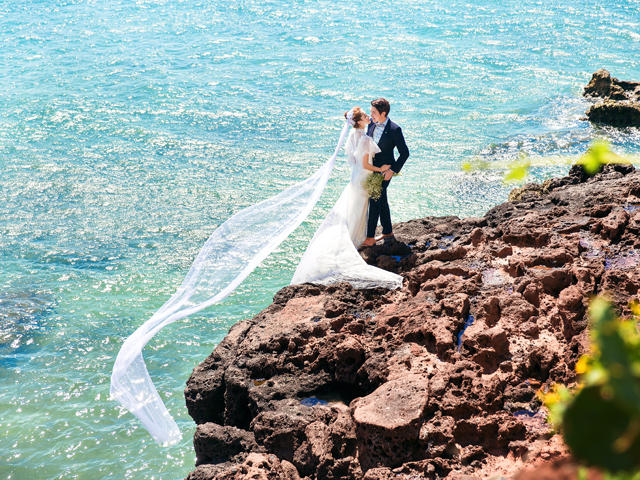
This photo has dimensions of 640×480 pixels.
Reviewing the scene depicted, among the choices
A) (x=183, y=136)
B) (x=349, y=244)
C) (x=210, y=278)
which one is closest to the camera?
(x=210, y=278)

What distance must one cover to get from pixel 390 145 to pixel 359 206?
2.71 ft

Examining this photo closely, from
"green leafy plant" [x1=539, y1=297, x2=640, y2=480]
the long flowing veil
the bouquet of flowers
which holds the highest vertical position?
"green leafy plant" [x1=539, y1=297, x2=640, y2=480]

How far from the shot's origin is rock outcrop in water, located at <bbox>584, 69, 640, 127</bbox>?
16953mm

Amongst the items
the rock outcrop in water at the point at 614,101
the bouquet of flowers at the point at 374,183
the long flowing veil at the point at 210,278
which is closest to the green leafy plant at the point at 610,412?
the long flowing veil at the point at 210,278

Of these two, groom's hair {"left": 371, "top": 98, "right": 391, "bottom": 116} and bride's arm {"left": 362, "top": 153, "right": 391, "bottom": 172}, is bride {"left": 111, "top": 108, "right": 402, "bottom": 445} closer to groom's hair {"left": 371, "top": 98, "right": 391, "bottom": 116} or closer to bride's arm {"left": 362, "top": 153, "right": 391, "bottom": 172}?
bride's arm {"left": 362, "top": 153, "right": 391, "bottom": 172}

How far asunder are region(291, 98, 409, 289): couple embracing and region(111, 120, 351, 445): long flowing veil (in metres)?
0.33

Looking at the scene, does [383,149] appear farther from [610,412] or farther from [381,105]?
[610,412]

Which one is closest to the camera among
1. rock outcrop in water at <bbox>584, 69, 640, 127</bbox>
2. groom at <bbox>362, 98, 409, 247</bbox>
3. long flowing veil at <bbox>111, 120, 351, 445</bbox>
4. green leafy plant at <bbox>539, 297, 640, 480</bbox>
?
green leafy plant at <bbox>539, 297, 640, 480</bbox>

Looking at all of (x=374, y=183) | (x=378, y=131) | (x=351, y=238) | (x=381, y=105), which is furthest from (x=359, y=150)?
(x=351, y=238)

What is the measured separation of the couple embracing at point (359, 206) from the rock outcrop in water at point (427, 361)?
0.53 metres

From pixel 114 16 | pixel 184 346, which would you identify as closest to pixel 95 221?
pixel 184 346

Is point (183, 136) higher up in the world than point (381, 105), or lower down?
lower down

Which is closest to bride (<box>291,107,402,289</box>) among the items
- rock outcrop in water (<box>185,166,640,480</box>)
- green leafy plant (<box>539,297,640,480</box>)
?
rock outcrop in water (<box>185,166,640,480</box>)

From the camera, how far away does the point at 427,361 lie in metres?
5.26
